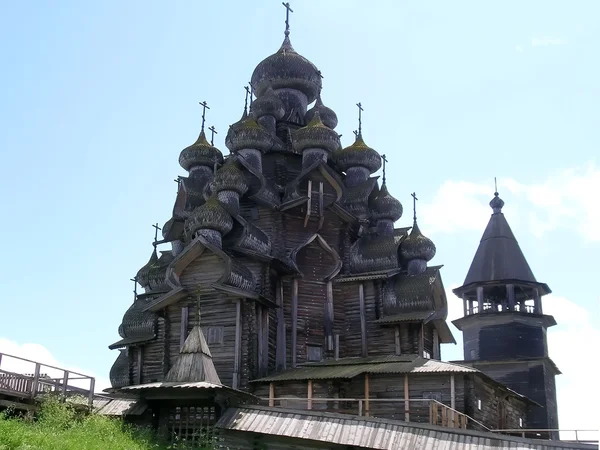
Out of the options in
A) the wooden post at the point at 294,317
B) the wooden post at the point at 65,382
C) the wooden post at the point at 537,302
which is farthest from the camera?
the wooden post at the point at 537,302

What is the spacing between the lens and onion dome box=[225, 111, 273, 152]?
28672mm

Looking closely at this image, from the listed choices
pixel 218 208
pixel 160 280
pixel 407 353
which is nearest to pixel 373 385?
pixel 407 353

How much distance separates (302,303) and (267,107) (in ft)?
27.1

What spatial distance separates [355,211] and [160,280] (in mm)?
7462

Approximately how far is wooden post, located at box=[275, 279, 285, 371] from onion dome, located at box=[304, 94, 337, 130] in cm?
811

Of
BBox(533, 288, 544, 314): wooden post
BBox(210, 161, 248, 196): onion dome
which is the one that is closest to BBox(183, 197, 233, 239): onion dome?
BBox(210, 161, 248, 196): onion dome

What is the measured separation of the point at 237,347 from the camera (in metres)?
24.2

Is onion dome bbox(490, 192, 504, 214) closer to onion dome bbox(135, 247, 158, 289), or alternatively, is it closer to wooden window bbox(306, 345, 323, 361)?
wooden window bbox(306, 345, 323, 361)

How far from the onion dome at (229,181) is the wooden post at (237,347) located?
166 inches

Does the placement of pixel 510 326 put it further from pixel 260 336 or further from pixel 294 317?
pixel 260 336

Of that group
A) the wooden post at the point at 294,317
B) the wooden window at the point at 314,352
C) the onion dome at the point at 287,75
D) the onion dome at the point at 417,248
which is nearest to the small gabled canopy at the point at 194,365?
the wooden post at the point at 294,317

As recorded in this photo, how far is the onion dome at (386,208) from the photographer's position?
2927cm

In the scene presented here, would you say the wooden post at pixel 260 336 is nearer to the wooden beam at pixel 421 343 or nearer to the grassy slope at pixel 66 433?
the wooden beam at pixel 421 343

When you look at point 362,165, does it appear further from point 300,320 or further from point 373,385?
point 373,385
